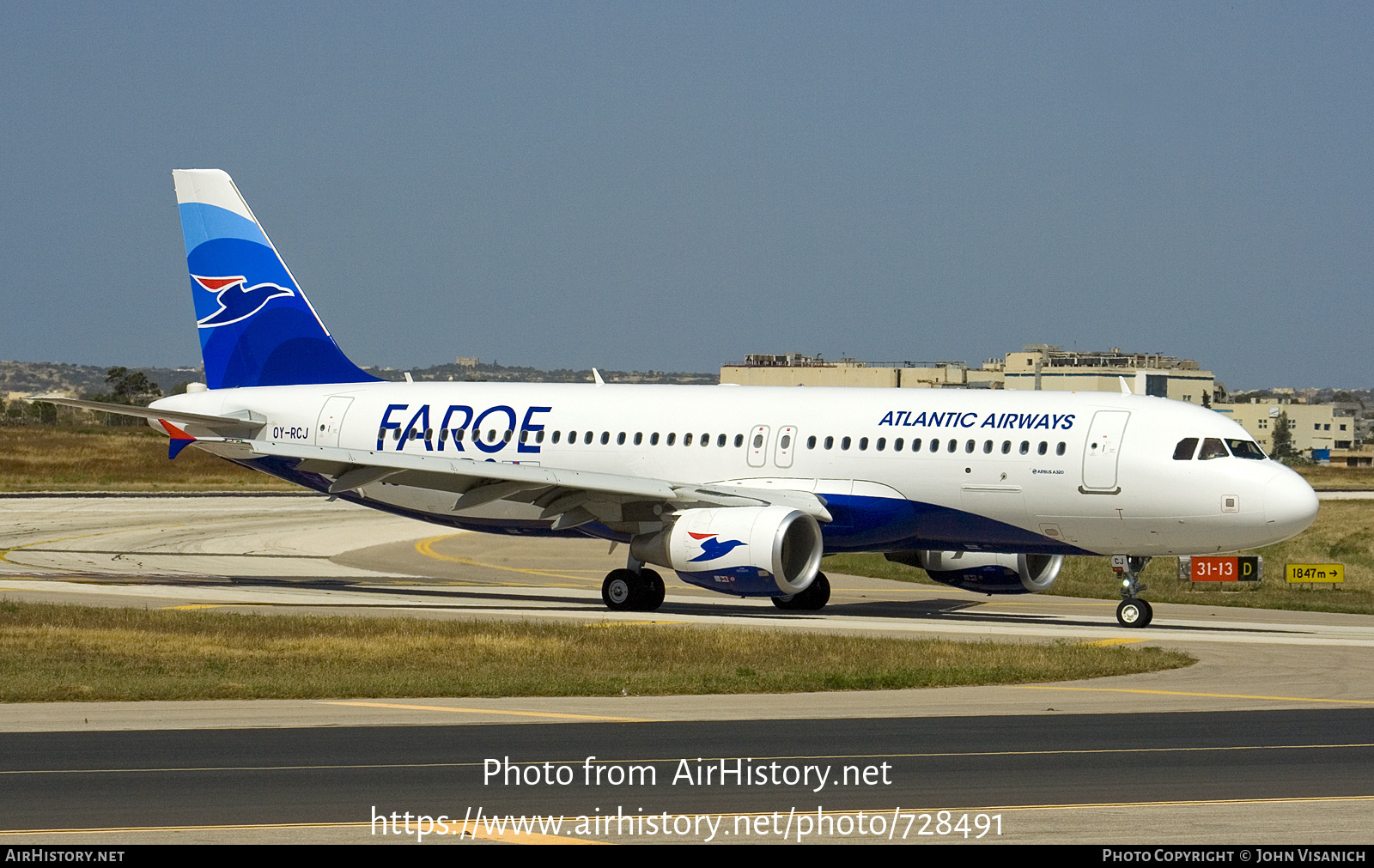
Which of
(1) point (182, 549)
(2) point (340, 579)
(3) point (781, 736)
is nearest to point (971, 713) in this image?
(3) point (781, 736)

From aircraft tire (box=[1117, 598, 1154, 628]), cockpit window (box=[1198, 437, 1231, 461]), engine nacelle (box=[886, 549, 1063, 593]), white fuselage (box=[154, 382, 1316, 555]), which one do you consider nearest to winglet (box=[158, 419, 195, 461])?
white fuselage (box=[154, 382, 1316, 555])

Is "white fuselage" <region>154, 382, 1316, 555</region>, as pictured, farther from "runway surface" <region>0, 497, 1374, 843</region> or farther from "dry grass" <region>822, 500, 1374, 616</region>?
"dry grass" <region>822, 500, 1374, 616</region>

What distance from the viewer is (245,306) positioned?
129 ft

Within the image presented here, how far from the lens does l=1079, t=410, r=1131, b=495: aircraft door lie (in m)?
30.4

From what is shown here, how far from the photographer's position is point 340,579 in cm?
4022

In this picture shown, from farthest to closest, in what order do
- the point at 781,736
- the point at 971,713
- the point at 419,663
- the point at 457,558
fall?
the point at 457,558
the point at 419,663
the point at 971,713
the point at 781,736

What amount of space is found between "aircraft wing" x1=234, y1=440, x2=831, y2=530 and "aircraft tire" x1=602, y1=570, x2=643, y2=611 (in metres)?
1.14

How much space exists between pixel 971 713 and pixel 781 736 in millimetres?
3111

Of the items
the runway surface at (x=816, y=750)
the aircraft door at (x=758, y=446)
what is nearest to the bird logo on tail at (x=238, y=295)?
the runway surface at (x=816, y=750)

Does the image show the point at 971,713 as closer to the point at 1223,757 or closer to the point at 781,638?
the point at 1223,757

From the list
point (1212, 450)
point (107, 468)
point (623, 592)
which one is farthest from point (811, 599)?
point (107, 468)

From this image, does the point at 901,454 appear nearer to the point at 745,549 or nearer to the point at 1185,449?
the point at 745,549

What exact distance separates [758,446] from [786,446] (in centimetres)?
60

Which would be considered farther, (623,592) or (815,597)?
(815,597)
